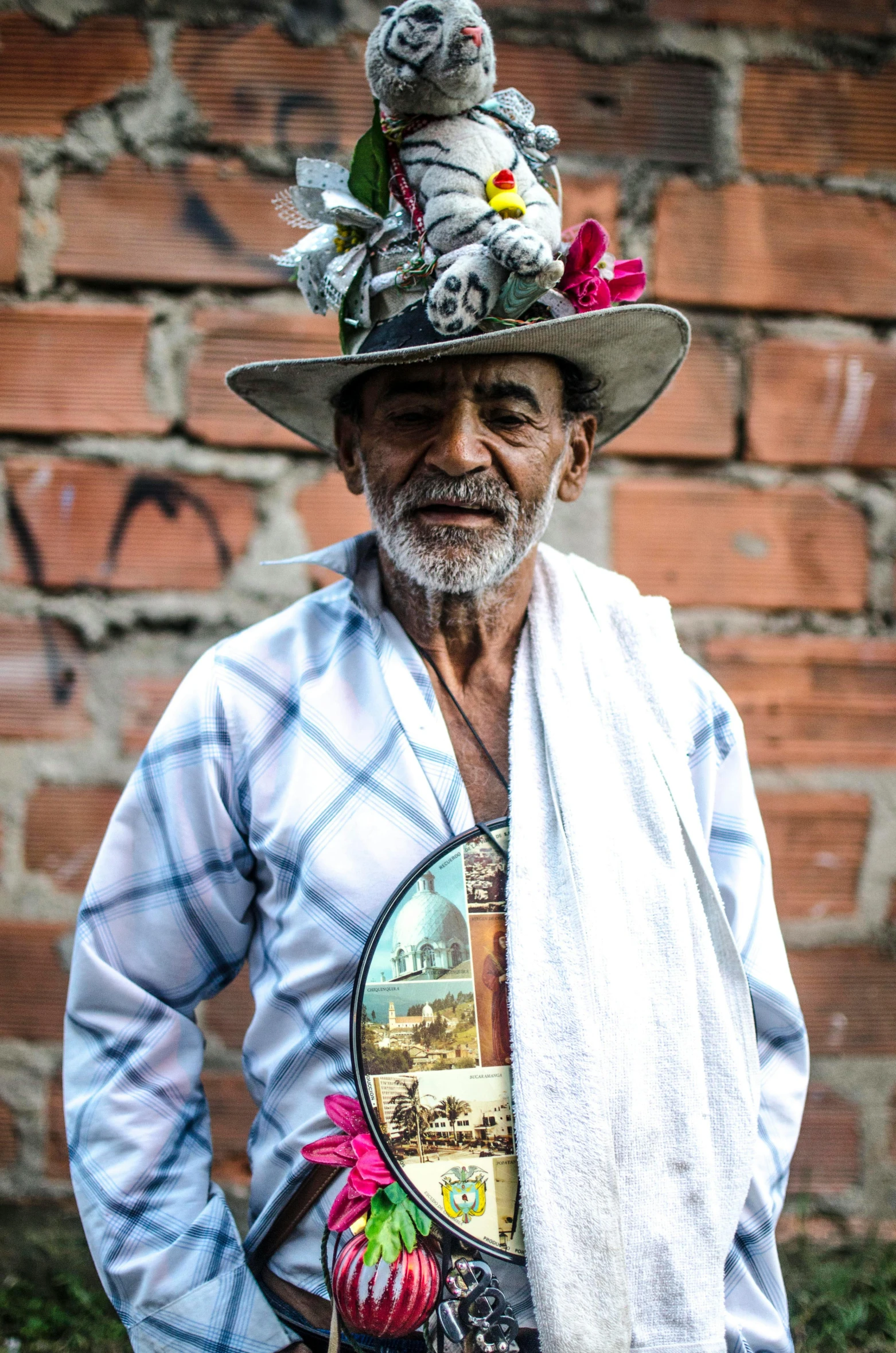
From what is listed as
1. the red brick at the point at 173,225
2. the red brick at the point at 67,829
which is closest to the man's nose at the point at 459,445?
the red brick at the point at 173,225

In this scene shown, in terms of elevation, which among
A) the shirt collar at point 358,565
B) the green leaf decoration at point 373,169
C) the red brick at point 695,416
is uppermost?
the green leaf decoration at point 373,169

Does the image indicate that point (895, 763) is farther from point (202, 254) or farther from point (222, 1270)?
point (202, 254)

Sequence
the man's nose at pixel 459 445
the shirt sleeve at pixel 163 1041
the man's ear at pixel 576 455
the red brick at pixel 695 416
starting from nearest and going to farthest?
the shirt sleeve at pixel 163 1041 < the man's nose at pixel 459 445 < the man's ear at pixel 576 455 < the red brick at pixel 695 416

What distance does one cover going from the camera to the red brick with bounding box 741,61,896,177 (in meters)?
1.85

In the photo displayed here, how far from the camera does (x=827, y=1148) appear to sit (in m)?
1.93

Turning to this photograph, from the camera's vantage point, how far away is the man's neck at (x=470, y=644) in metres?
1.33

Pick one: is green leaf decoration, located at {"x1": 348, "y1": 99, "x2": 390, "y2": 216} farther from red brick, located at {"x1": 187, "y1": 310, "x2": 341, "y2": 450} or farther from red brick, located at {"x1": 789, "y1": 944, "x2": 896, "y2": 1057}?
red brick, located at {"x1": 789, "y1": 944, "x2": 896, "y2": 1057}

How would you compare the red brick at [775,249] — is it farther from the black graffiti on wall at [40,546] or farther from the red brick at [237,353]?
the black graffiti on wall at [40,546]

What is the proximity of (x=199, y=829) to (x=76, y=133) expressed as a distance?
1.32m

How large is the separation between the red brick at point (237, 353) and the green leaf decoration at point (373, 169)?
1.68 feet

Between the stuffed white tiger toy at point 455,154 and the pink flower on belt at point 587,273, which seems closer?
the stuffed white tiger toy at point 455,154

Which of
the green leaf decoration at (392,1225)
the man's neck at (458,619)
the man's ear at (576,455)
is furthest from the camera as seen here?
the man's ear at (576,455)

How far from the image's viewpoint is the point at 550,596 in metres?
1.42

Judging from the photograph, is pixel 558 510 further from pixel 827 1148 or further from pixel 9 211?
pixel 827 1148
